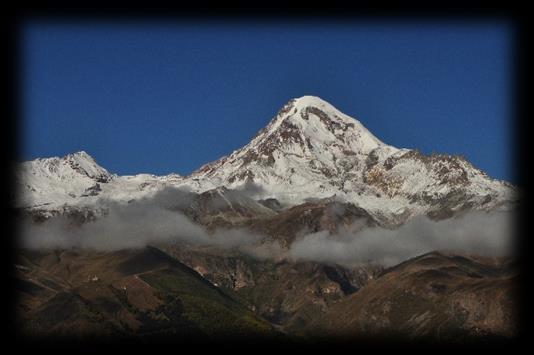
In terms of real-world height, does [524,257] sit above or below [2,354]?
above

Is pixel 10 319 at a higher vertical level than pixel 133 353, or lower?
higher

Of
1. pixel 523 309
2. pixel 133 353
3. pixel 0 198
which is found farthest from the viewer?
pixel 133 353

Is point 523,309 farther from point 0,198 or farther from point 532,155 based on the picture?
point 0,198

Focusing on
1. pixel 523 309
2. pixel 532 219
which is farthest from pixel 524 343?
pixel 532 219

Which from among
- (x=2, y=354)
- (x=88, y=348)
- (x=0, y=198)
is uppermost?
(x=0, y=198)

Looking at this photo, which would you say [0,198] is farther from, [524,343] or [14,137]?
[524,343]

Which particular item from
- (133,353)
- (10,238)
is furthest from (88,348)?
(10,238)

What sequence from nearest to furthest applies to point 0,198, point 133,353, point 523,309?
point 0,198, point 523,309, point 133,353

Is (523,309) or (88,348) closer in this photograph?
(523,309)

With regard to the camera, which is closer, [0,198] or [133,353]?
[0,198]
